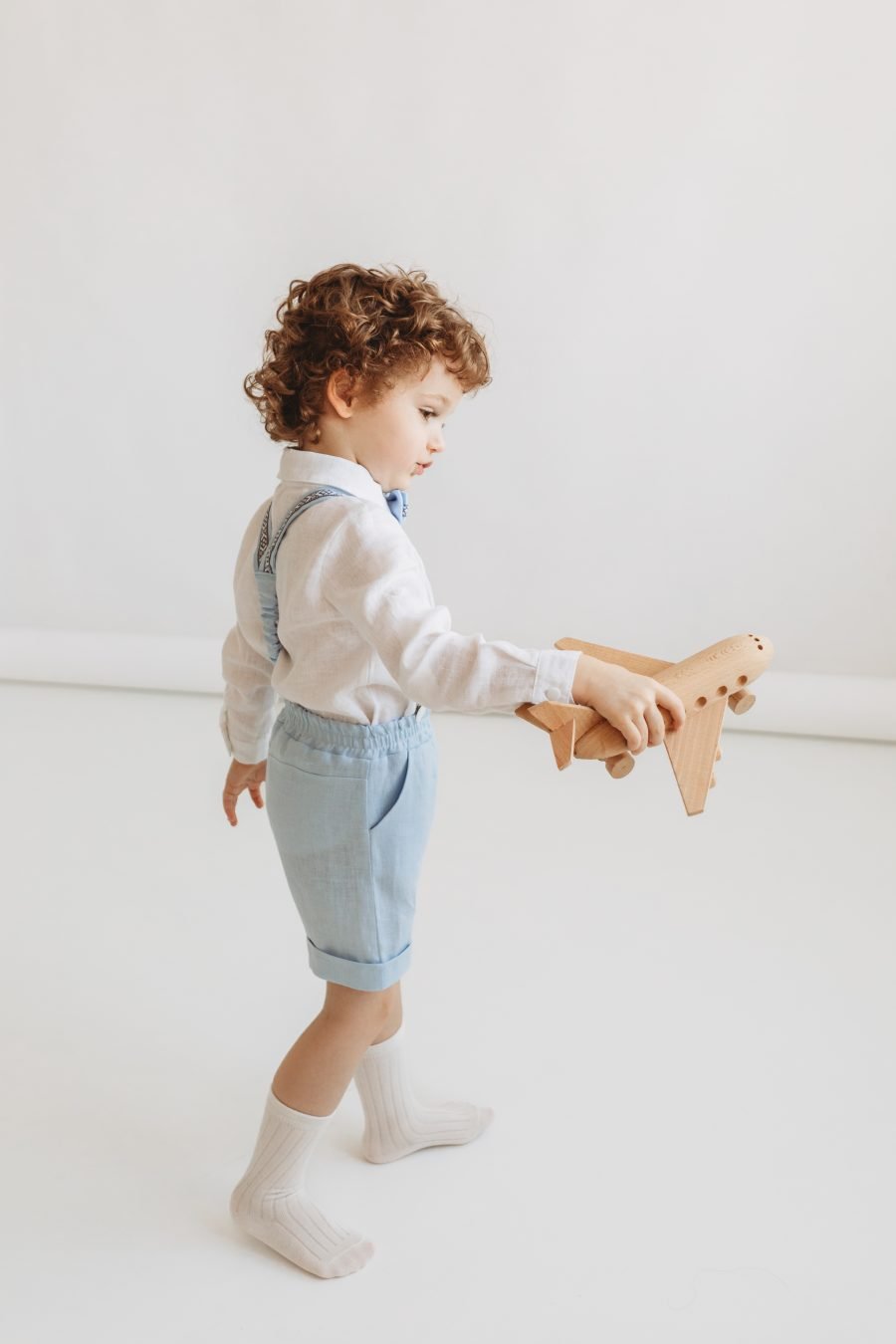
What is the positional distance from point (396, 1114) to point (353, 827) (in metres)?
0.38

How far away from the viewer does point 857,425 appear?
2625 mm

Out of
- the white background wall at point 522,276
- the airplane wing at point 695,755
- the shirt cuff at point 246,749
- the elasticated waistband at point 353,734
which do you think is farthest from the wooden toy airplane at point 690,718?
the white background wall at point 522,276

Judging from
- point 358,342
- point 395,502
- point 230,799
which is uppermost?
point 358,342

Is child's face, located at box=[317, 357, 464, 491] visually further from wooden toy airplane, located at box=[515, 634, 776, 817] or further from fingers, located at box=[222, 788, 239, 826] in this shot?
fingers, located at box=[222, 788, 239, 826]

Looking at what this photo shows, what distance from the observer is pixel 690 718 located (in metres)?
0.98

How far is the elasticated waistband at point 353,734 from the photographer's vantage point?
1.08 meters

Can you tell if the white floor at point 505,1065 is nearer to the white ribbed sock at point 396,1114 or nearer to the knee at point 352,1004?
the white ribbed sock at point 396,1114

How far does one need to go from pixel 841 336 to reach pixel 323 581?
74.7 inches

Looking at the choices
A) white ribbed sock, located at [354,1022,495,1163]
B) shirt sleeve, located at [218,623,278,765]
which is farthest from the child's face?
white ribbed sock, located at [354,1022,495,1163]

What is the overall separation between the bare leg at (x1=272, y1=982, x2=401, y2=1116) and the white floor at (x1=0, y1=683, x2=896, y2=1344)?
6.3 inches

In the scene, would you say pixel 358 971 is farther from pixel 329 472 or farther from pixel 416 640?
pixel 329 472

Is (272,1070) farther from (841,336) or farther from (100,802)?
(841,336)

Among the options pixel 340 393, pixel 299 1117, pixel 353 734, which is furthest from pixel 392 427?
pixel 299 1117

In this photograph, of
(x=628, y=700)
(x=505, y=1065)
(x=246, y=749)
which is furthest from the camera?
(x=505, y=1065)
